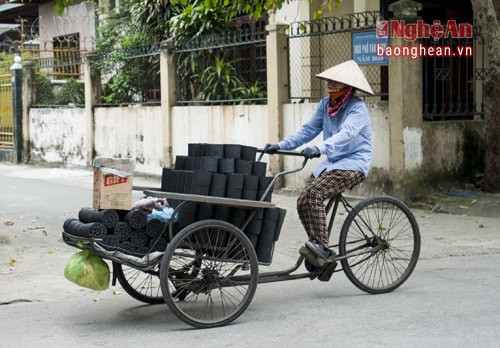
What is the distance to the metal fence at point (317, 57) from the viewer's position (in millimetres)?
13727

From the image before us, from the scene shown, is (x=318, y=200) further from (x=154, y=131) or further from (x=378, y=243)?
(x=154, y=131)

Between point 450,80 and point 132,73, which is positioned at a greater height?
point 132,73

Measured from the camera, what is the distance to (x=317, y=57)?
15.4m

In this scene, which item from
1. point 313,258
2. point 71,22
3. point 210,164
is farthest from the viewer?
point 71,22

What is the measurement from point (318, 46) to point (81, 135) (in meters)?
6.40

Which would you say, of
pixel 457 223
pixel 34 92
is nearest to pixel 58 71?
pixel 34 92

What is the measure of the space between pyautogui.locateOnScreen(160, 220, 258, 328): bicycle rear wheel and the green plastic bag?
455mm

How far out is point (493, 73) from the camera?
1184cm

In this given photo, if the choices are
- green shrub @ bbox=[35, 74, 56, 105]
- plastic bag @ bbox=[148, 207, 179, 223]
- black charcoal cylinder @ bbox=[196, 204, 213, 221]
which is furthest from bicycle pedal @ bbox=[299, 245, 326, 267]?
green shrub @ bbox=[35, 74, 56, 105]

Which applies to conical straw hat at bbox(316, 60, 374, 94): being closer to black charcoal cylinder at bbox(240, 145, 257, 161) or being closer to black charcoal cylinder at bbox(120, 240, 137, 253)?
black charcoal cylinder at bbox(240, 145, 257, 161)

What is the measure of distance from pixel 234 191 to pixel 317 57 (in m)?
9.57

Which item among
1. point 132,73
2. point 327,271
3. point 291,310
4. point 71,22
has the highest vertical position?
point 71,22

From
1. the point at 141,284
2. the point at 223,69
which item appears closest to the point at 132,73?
the point at 223,69

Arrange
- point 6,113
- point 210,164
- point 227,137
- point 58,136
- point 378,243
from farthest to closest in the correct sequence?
point 6,113
point 58,136
point 227,137
point 378,243
point 210,164
